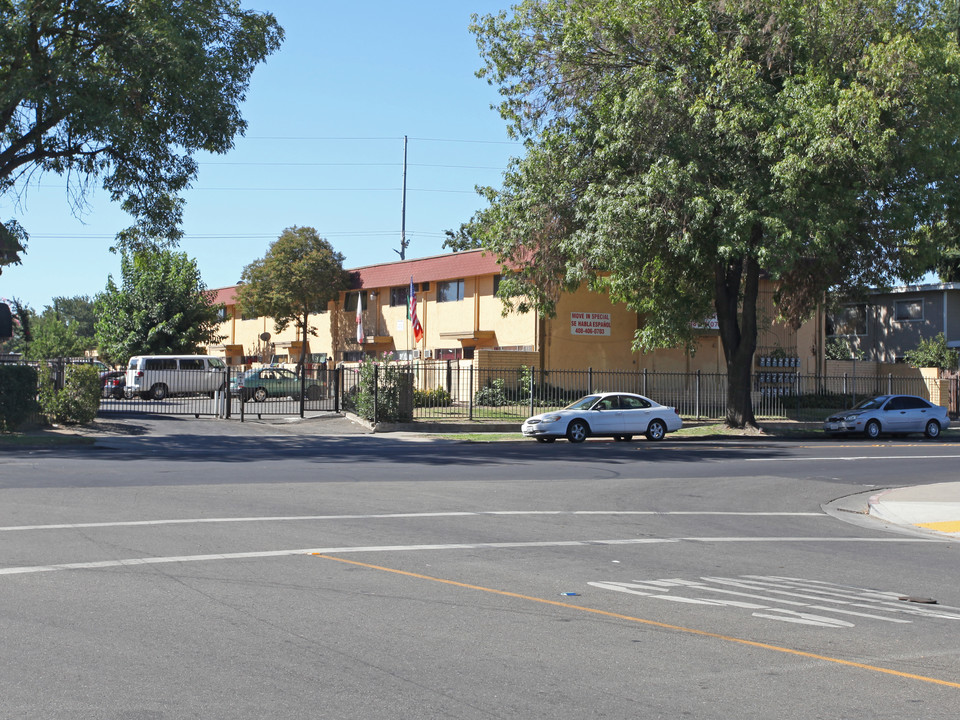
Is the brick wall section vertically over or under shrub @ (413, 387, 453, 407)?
over

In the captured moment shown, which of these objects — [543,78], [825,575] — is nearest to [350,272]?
[543,78]

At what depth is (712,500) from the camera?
1572 cm

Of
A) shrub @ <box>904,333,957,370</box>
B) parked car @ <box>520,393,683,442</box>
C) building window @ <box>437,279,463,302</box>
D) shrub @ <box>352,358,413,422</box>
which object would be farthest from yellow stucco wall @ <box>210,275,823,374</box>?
parked car @ <box>520,393,683,442</box>

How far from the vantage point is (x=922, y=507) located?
14961 mm

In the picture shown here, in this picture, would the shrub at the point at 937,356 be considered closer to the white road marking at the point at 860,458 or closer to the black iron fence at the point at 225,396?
the white road marking at the point at 860,458

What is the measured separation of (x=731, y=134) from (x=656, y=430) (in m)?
8.67

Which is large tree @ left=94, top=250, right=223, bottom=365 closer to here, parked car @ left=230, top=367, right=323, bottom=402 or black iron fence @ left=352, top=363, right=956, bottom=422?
parked car @ left=230, top=367, right=323, bottom=402

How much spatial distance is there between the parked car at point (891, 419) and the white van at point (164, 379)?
23.9 meters

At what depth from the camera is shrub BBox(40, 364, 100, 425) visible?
2784 centimetres

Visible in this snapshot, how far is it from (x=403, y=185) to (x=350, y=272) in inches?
805

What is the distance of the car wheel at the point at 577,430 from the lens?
27.6 meters

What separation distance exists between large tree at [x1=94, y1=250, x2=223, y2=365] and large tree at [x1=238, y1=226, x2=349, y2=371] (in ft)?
12.3

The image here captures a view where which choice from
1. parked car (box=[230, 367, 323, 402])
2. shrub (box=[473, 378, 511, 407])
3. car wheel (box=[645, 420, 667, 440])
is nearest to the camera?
car wheel (box=[645, 420, 667, 440])

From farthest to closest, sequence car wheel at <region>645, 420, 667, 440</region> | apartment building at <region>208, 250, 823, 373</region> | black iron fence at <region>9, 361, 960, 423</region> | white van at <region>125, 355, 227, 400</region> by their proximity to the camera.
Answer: apartment building at <region>208, 250, 823, 373</region> < white van at <region>125, 355, 227, 400</region> < black iron fence at <region>9, 361, 960, 423</region> < car wheel at <region>645, 420, 667, 440</region>
